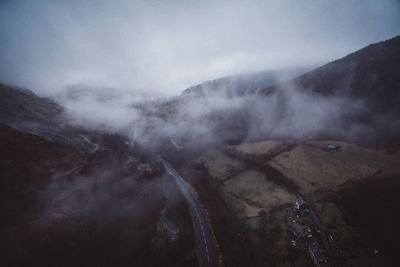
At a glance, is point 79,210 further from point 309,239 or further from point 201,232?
point 309,239

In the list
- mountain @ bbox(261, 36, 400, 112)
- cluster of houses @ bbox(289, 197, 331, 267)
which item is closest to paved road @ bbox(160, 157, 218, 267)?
cluster of houses @ bbox(289, 197, 331, 267)

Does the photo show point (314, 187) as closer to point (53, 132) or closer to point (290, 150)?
point (290, 150)

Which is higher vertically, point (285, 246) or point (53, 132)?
point (53, 132)

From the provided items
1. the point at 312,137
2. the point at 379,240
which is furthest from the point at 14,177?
the point at 312,137

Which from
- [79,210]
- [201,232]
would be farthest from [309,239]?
[79,210]

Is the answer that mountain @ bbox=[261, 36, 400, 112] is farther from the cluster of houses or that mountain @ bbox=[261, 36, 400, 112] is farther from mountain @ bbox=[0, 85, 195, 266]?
mountain @ bbox=[0, 85, 195, 266]

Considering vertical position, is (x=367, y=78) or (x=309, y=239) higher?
(x=367, y=78)

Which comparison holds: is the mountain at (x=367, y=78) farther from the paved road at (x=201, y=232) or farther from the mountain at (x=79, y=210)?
the mountain at (x=79, y=210)

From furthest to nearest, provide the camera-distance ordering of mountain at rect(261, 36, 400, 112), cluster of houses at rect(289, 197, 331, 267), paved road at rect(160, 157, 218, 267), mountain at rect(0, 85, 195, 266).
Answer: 1. mountain at rect(261, 36, 400, 112)
2. paved road at rect(160, 157, 218, 267)
3. cluster of houses at rect(289, 197, 331, 267)
4. mountain at rect(0, 85, 195, 266)
